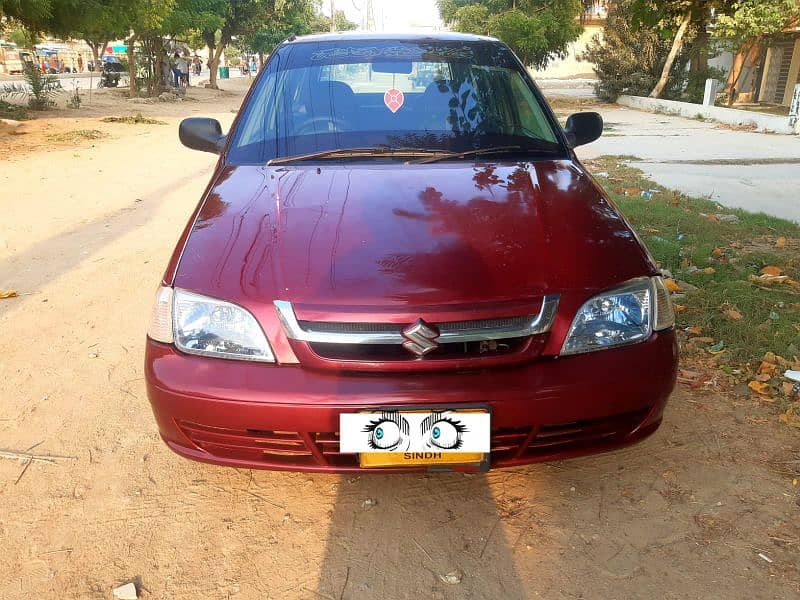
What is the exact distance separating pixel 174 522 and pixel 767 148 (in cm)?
1179

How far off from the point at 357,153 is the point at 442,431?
1.43 metres

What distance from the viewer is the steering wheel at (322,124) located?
3018 millimetres

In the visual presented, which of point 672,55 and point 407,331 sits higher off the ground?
point 672,55

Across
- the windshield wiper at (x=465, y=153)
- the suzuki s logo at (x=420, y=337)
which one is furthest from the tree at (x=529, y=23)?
the suzuki s logo at (x=420, y=337)

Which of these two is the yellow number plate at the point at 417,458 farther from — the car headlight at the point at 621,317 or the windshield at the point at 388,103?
the windshield at the point at 388,103

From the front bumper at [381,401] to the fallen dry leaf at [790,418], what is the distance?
1.01 meters

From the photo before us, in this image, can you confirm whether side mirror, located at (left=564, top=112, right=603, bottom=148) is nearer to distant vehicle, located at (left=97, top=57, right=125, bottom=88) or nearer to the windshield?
the windshield

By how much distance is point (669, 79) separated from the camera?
22.6 metres

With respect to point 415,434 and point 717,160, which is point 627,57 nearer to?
point 717,160

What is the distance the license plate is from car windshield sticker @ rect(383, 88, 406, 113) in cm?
173

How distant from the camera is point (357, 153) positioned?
112 inches

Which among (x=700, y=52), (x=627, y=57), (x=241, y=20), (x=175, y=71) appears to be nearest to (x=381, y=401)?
(x=700, y=52)

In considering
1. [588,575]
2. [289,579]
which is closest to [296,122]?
[289,579]

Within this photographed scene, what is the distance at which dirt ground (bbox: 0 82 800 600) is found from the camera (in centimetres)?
193
